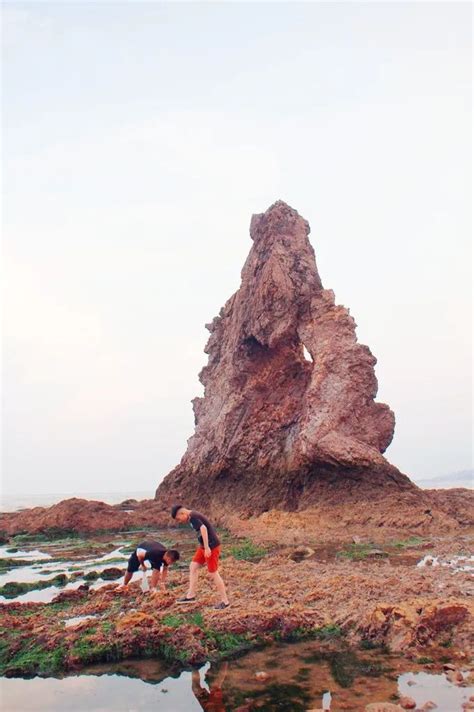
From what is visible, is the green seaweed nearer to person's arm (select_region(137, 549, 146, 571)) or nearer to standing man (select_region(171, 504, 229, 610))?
person's arm (select_region(137, 549, 146, 571))

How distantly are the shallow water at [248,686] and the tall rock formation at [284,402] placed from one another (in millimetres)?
15700

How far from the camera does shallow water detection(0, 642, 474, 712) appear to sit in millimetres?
6840

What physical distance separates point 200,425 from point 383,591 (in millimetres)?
21693

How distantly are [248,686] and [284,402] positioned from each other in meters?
21.4

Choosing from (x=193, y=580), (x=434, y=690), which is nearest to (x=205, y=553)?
(x=193, y=580)

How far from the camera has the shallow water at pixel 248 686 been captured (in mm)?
6840

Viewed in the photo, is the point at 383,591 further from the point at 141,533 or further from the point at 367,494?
the point at 141,533

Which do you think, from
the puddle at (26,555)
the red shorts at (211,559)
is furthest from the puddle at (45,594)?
the puddle at (26,555)

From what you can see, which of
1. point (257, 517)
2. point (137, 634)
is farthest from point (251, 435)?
point (137, 634)

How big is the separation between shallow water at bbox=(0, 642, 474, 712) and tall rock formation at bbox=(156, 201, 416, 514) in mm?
15700

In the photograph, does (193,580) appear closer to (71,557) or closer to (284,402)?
(71,557)

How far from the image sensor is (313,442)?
24.0 meters

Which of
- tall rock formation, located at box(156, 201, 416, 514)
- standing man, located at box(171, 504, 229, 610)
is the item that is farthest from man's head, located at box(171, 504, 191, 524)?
tall rock formation, located at box(156, 201, 416, 514)

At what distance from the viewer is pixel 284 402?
28609 mm
